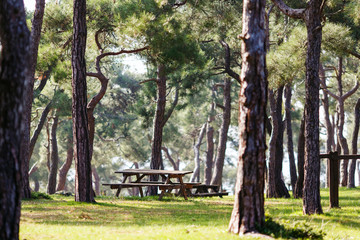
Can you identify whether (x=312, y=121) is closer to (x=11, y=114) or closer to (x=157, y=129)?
(x=11, y=114)

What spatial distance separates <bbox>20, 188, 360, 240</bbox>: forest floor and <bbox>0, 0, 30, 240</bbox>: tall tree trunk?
178 cm

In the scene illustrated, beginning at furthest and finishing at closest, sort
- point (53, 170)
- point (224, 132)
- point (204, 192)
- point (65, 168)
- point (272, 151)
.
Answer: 1. point (65, 168)
2. point (224, 132)
3. point (53, 170)
4. point (272, 151)
5. point (204, 192)

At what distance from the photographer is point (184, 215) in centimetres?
1042

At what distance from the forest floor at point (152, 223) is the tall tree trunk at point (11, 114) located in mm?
1779

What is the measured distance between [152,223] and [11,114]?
4.53 meters

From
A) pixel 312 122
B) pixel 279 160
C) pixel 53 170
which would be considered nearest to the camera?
pixel 312 122

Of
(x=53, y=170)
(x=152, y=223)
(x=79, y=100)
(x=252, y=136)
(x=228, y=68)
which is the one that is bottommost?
(x=152, y=223)

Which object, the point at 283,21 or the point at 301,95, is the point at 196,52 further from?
the point at 301,95

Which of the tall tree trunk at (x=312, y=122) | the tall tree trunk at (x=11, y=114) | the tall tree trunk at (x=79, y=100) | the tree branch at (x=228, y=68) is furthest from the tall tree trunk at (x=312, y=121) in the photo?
the tree branch at (x=228, y=68)

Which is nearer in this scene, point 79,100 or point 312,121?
point 312,121

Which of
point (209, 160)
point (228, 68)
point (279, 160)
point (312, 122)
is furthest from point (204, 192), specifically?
point (209, 160)

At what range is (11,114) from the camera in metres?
5.01

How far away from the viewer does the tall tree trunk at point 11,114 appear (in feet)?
16.3

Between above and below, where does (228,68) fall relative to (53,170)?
above
